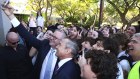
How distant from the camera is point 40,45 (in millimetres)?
6238

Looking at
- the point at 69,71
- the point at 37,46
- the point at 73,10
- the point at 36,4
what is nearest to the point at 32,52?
the point at 37,46

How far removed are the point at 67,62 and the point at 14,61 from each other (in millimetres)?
1801

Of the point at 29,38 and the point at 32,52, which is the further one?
the point at 32,52

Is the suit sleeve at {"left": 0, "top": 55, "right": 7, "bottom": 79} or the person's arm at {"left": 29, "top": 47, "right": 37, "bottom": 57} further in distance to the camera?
the person's arm at {"left": 29, "top": 47, "right": 37, "bottom": 57}

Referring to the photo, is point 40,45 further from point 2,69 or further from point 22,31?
point 2,69

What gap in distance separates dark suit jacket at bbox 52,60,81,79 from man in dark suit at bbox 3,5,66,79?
101cm

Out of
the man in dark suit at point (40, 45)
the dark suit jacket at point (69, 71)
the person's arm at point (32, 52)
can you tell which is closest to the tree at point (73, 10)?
the person's arm at point (32, 52)

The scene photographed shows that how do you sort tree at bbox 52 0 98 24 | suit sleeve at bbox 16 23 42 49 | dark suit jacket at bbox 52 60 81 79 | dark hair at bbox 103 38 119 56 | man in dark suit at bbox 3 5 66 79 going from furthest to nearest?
1. tree at bbox 52 0 98 24
2. suit sleeve at bbox 16 23 42 49
3. man in dark suit at bbox 3 5 66 79
4. dark hair at bbox 103 38 119 56
5. dark suit jacket at bbox 52 60 81 79

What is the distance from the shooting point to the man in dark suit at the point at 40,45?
18.6 feet

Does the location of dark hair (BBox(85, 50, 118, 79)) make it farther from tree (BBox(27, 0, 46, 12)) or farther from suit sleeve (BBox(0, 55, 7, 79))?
tree (BBox(27, 0, 46, 12))

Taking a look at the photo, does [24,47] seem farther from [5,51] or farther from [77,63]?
[77,63]

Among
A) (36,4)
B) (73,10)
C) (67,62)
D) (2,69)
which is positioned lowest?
(73,10)

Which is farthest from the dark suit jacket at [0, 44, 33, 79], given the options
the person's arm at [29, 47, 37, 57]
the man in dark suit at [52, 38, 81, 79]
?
the man in dark suit at [52, 38, 81, 79]

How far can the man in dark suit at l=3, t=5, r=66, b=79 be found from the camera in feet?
18.6
